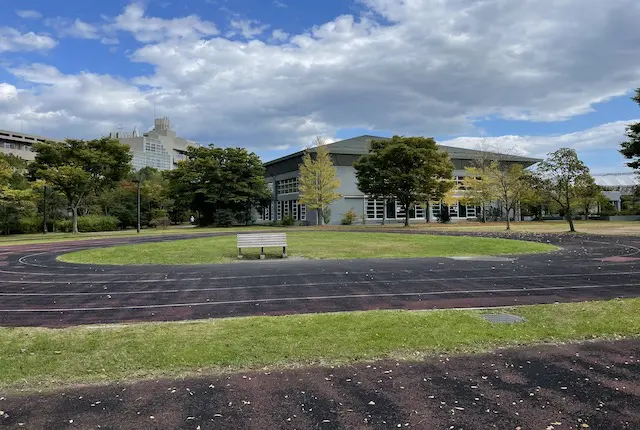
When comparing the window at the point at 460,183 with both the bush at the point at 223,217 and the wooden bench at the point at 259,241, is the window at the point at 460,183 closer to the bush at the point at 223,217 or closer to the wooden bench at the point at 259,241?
the bush at the point at 223,217

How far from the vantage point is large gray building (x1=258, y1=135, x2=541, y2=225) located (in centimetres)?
5384

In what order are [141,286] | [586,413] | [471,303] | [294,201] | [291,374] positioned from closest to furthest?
[586,413] → [291,374] → [471,303] → [141,286] → [294,201]

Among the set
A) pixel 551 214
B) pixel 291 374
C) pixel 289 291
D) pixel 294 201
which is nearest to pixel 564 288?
Answer: pixel 289 291

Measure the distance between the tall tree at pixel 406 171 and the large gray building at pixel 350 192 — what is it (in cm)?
425

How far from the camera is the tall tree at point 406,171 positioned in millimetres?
42719

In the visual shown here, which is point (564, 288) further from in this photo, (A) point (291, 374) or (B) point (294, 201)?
(B) point (294, 201)

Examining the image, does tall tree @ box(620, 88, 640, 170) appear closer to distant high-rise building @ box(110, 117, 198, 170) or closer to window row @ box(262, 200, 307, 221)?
window row @ box(262, 200, 307, 221)

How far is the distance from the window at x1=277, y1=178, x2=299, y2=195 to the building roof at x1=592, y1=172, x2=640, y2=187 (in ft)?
181

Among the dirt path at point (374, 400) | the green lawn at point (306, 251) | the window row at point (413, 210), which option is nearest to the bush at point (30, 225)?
the green lawn at point (306, 251)

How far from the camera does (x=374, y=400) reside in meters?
4.48

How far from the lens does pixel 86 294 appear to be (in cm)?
1080

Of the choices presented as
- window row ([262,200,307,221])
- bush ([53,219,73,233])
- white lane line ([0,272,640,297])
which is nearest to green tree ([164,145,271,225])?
window row ([262,200,307,221])

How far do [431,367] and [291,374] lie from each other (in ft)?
5.44

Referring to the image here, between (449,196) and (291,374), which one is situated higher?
(449,196)
